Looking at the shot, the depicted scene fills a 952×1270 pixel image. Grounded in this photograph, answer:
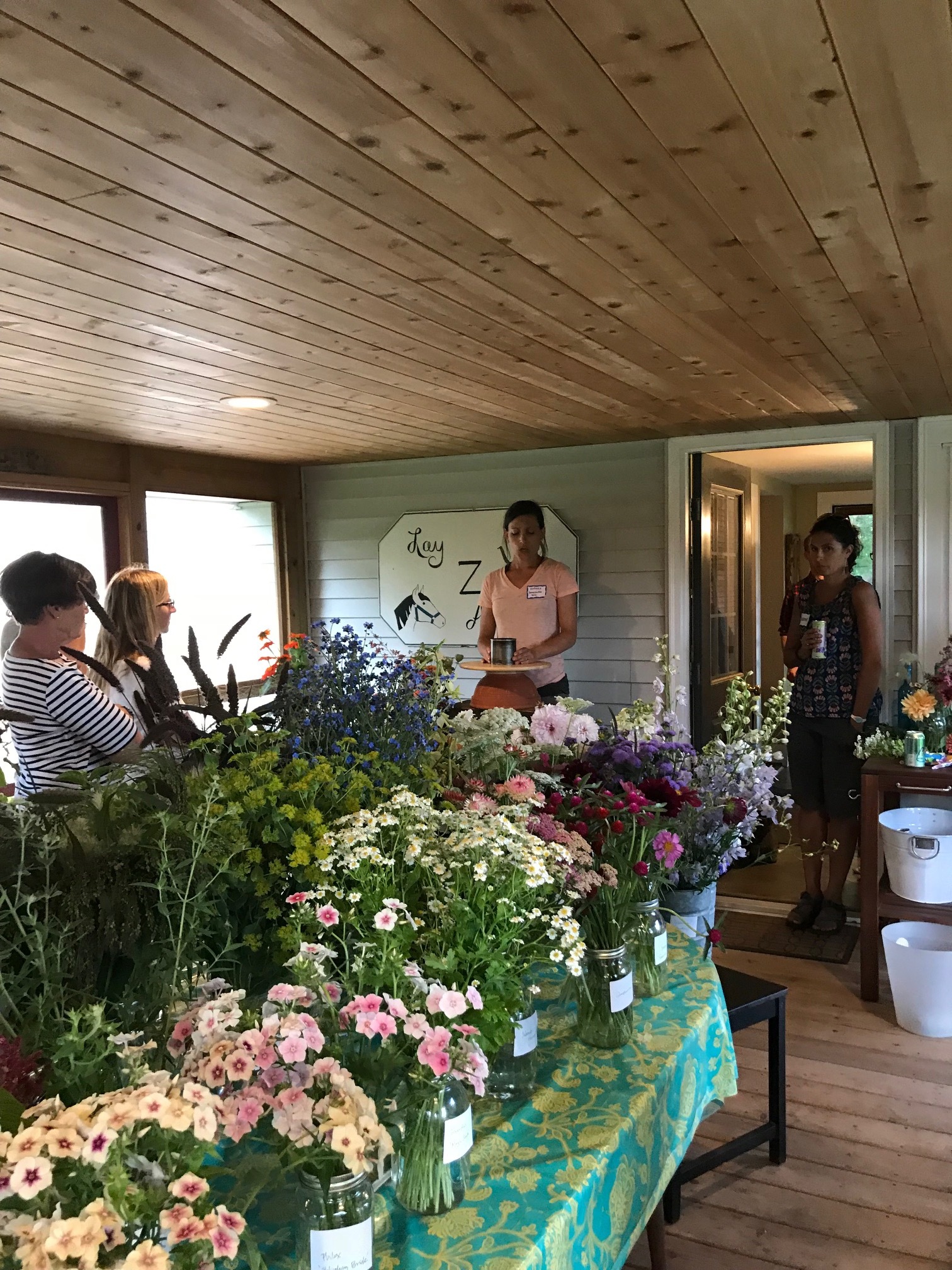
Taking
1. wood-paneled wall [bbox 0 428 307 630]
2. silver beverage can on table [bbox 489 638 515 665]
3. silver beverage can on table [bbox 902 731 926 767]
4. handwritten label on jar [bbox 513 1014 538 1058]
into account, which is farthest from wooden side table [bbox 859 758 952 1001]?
wood-paneled wall [bbox 0 428 307 630]

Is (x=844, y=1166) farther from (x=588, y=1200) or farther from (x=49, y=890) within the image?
(x=49, y=890)

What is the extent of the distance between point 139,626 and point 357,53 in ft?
7.05

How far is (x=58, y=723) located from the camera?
7.70 ft

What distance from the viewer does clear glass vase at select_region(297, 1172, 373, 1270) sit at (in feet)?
3.26

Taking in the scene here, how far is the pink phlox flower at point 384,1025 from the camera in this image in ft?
3.41

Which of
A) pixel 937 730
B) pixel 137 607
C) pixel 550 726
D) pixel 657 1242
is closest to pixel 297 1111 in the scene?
pixel 550 726

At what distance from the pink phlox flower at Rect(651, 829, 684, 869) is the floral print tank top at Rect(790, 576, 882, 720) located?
8.46ft

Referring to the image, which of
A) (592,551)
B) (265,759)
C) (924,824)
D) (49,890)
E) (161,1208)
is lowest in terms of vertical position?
(924,824)

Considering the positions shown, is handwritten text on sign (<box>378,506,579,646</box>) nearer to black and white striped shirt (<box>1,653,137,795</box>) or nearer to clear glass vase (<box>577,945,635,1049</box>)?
black and white striped shirt (<box>1,653,137,795</box>)

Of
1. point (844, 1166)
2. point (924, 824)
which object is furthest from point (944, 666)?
point (844, 1166)

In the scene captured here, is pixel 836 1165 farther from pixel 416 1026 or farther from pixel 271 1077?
pixel 271 1077

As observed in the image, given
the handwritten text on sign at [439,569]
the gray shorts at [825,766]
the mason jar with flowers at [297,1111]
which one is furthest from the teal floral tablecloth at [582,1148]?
the handwritten text on sign at [439,569]

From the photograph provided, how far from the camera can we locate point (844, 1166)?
8.23 ft

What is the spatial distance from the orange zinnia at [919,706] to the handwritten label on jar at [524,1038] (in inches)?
105
